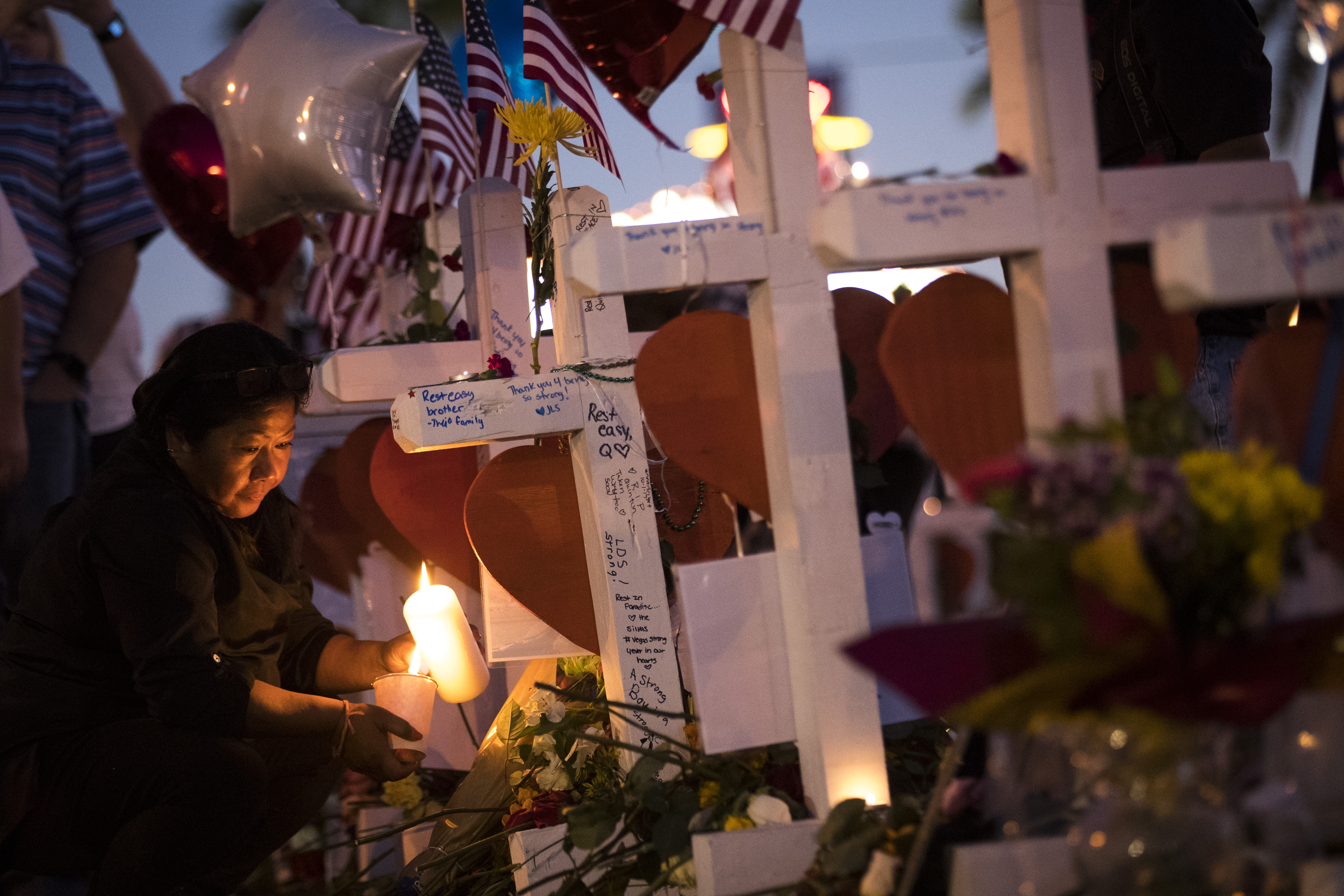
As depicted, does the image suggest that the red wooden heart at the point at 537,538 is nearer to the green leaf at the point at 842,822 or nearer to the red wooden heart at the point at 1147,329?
the green leaf at the point at 842,822

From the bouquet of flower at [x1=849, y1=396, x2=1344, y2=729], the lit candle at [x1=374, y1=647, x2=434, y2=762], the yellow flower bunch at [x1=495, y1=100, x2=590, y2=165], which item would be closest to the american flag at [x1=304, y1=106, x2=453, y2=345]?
the yellow flower bunch at [x1=495, y1=100, x2=590, y2=165]

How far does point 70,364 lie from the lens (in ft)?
9.28

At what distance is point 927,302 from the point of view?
4.23 ft

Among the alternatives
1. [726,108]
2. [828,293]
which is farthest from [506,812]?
[726,108]

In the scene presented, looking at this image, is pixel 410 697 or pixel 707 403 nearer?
pixel 707 403

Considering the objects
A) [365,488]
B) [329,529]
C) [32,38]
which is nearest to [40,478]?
[329,529]

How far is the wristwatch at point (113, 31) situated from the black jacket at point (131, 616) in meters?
1.89

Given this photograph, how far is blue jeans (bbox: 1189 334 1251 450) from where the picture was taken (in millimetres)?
1982

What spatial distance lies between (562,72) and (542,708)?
117 centimetres

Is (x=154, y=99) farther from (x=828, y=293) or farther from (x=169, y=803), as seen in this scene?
(x=828, y=293)

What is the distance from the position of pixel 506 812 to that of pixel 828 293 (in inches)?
45.1

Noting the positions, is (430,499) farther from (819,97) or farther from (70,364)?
(819,97)

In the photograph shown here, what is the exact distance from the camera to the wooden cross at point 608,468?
5.63 ft

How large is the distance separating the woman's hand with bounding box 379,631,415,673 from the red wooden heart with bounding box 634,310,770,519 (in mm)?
975
